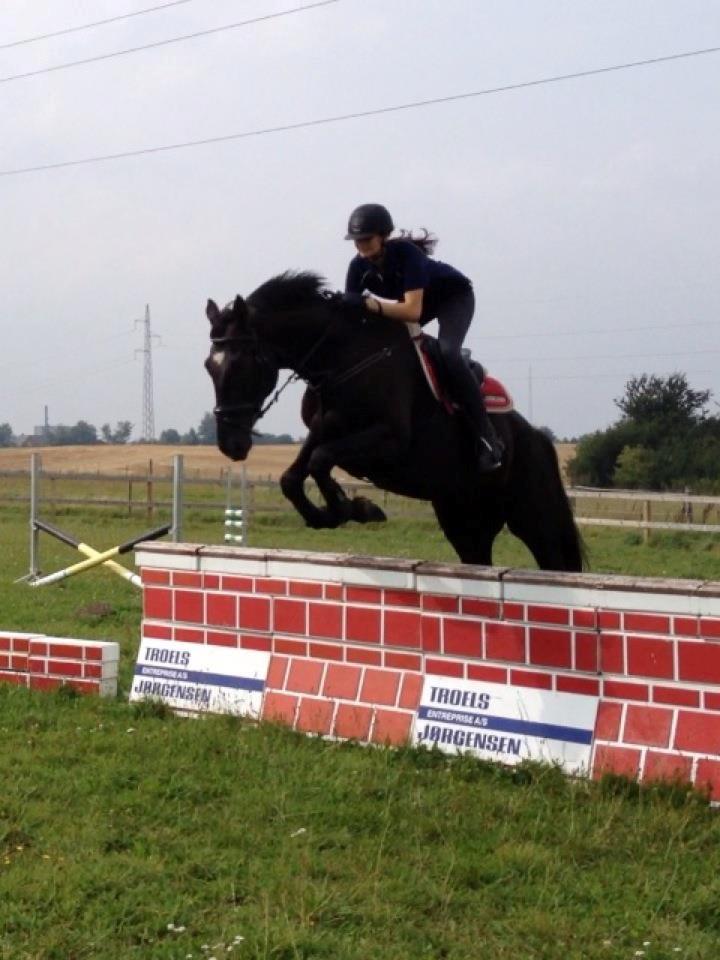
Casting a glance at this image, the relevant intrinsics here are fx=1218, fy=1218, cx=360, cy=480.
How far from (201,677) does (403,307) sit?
193cm

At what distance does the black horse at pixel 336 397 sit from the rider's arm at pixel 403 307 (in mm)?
119

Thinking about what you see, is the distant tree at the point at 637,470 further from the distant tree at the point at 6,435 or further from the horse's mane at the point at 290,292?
the distant tree at the point at 6,435

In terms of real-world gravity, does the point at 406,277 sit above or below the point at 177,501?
above

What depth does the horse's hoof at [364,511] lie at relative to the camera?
18.6 ft

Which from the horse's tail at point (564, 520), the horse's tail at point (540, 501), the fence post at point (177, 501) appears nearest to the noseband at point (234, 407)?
the horse's tail at point (540, 501)

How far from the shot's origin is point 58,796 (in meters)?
4.26

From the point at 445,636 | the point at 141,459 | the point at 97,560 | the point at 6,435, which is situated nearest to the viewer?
the point at 445,636

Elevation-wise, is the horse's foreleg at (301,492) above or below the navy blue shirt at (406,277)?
below

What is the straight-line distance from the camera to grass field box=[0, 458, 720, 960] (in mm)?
3102

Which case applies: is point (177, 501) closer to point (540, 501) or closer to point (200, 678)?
point (540, 501)

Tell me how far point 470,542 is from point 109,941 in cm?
387

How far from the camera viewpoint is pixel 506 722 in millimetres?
4688

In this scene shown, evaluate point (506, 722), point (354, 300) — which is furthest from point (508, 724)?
point (354, 300)

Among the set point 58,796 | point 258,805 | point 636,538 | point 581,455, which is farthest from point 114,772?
point 581,455
